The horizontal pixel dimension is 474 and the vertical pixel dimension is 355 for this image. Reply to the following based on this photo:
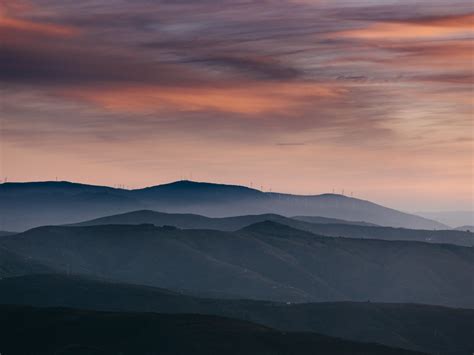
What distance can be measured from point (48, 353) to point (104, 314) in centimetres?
2787

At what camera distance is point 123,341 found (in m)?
156

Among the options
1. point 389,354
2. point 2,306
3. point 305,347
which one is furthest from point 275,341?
point 2,306

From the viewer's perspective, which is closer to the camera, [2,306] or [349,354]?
[349,354]

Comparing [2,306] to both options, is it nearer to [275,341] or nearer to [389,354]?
[275,341]

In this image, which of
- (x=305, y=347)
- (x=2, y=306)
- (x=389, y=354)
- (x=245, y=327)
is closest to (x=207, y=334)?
(x=245, y=327)

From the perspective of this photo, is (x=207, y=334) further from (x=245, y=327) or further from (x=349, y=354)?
(x=349, y=354)

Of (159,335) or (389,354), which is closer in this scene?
(389,354)

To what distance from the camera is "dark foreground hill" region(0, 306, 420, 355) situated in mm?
148125

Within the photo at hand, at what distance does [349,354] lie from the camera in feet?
475

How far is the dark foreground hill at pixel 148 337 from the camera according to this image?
5832 inches

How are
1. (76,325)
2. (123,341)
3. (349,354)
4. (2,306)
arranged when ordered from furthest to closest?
(2,306) → (76,325) → (123,341) → (349,354)

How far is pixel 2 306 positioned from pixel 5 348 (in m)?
30.6

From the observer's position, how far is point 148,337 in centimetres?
15812

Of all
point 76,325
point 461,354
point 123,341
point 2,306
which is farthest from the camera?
point 461,354
